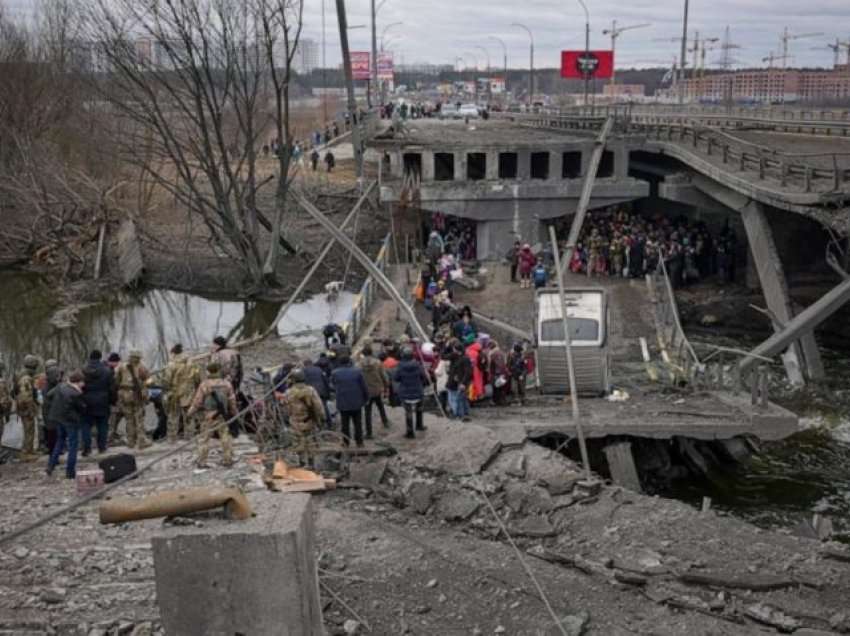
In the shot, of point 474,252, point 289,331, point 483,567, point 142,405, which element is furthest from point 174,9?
point 483,567

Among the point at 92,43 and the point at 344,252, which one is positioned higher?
the point at 92,43

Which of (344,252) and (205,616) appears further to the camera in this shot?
(344,252)

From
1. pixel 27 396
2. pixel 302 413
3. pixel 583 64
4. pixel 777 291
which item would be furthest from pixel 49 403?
pixel 583 64

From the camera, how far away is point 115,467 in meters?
12.3

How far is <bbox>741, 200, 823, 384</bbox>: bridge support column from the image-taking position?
1034 inches

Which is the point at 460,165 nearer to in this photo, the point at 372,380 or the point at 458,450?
the point at 372,380

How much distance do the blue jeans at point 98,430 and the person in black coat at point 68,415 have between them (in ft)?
1.19

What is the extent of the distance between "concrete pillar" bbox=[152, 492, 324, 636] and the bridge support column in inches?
802

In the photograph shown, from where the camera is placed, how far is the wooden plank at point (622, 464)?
55.7ft

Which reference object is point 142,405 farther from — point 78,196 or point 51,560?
point 78,196

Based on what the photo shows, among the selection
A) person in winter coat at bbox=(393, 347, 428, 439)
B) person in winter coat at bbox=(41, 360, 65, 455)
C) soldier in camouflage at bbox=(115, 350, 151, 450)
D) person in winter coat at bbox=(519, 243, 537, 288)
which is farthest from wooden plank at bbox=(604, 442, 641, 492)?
person in winter coat at bbox=(519, 243, 537, 288)

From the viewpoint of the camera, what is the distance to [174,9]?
108 feet

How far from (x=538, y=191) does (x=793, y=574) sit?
30629 millimetres

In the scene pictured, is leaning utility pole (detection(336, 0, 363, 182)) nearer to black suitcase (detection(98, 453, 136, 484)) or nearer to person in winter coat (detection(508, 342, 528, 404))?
person in winter coat (detection(508, 342, 528, 404))
